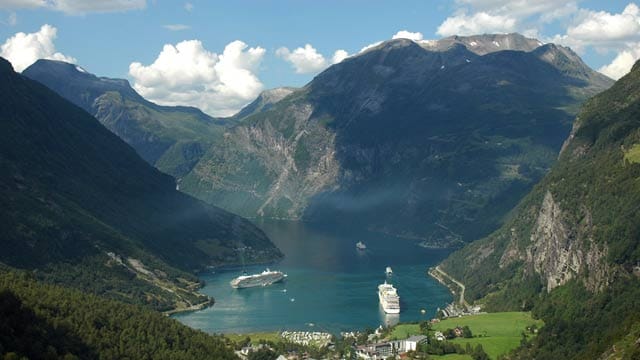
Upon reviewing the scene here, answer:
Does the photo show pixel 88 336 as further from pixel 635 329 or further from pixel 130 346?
pixel 635 329

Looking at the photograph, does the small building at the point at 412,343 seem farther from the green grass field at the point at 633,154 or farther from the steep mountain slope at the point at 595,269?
the green grass field at the point at 633,154

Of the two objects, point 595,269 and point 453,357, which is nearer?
point 453,357

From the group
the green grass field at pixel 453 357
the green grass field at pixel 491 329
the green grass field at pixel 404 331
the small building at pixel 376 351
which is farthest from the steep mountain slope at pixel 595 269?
the green grass field at pixel 404 331

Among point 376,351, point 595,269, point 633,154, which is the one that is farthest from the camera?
point 633,154

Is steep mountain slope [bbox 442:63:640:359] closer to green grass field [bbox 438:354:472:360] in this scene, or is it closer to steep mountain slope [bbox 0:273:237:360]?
green grass field [bbox 438:354:472:360]

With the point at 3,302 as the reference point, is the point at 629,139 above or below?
above

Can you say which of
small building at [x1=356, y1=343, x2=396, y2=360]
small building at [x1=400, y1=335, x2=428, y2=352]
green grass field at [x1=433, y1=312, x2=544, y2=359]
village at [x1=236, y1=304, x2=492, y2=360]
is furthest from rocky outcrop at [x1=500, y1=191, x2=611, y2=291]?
small building at [x1=356, y1=343, x2=396, y2=360]

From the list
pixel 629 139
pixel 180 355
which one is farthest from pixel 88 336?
pixel 629 139

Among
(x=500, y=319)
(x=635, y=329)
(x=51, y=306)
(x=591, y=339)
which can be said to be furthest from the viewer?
(x=500, y=319)

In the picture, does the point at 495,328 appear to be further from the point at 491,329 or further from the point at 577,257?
the point at 577,257

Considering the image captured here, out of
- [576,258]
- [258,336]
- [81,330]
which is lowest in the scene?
[81,330]

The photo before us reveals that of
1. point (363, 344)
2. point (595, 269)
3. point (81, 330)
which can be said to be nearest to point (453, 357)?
point (363, 344)
